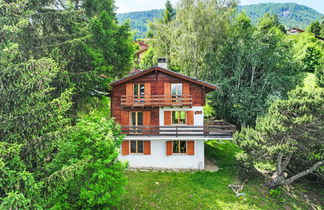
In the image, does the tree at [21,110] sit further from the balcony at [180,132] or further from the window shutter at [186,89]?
the window shutter at [186,89]

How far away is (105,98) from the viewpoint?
1897 cm

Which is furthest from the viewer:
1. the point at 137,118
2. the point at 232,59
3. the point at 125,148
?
the point at 232,59

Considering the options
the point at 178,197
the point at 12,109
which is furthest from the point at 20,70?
the point at 178,197

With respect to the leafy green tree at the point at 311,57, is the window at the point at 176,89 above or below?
below

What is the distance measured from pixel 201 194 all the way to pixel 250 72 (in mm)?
17140

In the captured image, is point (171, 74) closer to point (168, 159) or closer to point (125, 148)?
point (168, 159)

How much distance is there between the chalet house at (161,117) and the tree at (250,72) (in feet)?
23.8

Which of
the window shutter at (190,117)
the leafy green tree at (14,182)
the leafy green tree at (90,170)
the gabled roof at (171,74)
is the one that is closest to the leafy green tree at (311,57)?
the gabled roof at (171,74)

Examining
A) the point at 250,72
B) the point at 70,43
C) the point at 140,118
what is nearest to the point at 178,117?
the point at 140,118

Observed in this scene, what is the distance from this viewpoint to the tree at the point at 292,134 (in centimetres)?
1180

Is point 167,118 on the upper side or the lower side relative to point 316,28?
lower

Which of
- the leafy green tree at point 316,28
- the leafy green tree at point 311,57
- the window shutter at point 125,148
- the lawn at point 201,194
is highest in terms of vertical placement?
the leafy green tree at point 316,28

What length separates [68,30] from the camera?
1529 cm

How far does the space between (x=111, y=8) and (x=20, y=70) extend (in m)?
19.9
